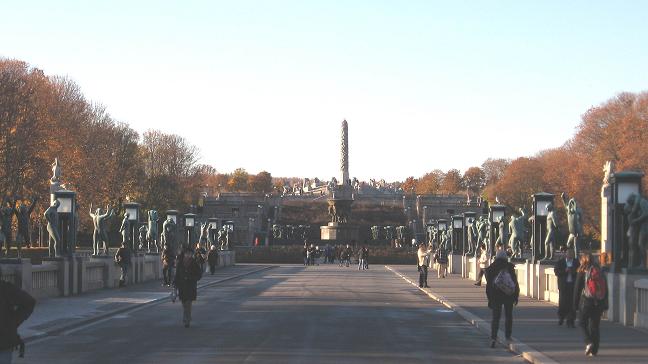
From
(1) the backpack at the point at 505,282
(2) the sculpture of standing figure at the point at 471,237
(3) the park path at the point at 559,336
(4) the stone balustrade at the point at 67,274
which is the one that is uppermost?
(2) the sculpture of standing figure at the point at 471,237

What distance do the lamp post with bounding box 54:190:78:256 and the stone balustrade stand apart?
554 mm

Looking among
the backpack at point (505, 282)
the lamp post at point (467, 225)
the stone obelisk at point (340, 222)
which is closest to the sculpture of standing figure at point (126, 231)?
the lamp post at point (467, 225)

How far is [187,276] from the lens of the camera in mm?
25672

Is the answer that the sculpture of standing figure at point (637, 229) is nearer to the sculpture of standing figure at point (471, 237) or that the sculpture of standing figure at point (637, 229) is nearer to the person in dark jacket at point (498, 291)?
the person in dark jacket at point (498, 291)

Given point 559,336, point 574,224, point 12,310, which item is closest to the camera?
point 12,310

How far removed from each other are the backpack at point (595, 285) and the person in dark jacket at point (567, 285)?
197 inches

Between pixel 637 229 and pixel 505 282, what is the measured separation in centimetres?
589

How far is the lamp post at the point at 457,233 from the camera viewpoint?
226 ft

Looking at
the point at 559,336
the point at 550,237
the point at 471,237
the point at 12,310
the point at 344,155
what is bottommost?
the point at 559,336

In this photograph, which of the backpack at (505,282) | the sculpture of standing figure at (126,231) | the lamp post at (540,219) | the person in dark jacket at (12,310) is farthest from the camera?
the sculpture of standing figure at (126,231)

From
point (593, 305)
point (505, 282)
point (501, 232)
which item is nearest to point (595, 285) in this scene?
point (593, 305)

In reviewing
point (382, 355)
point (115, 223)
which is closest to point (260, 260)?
point (115, 223)

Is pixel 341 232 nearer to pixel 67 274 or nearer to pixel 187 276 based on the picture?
pixel 67 274

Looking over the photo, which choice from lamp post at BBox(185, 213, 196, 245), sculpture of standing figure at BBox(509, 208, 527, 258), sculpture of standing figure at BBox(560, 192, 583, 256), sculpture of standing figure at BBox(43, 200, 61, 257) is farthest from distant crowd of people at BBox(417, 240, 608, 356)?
lamp post at BBox(185, 213, 196, 245)
